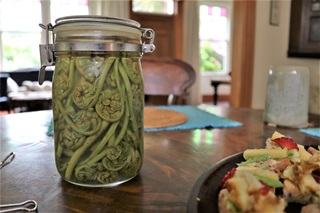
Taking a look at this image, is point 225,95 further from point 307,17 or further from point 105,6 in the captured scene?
point 307,17

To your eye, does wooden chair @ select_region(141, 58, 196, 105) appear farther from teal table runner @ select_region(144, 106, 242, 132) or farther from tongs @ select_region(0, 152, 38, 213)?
tongs @ select_region(0, 152, 38, 213)

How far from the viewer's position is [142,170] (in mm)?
575

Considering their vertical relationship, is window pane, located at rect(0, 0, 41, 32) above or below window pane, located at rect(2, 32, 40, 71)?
above

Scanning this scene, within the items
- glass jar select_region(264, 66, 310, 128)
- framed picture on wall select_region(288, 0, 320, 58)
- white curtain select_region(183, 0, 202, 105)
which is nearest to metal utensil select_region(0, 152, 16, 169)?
glass jar select_region(264, 66, 310, 128)

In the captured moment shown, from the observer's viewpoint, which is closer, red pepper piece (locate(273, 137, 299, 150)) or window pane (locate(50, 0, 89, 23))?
red pepper piece (locate(273, 137, 299, 150))

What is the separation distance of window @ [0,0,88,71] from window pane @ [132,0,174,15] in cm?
81

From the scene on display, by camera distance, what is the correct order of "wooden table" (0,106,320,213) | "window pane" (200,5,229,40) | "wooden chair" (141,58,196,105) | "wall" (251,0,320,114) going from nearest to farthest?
"wooden table" (0,106,320,213) < "wooden chair" (141,58,196,105) < "wall" (251,0,320,114) < "window pane" (200,5,229,40)

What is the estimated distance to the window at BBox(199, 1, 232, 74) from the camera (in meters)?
6.15

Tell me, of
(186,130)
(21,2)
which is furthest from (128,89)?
(21,2)

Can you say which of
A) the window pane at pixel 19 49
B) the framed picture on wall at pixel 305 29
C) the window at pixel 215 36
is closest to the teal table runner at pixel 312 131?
the framed picture on wall at pixel 305 29

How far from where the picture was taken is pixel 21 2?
15.8ft

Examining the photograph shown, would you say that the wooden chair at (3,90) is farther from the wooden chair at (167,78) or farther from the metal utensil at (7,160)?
the metal utensil at (7,160)

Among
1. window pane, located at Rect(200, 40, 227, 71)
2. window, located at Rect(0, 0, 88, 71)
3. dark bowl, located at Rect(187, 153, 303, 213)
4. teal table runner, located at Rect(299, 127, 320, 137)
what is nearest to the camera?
dark bowl, located at Rect(187, 153, 303, 213)

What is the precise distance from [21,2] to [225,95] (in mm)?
4121
